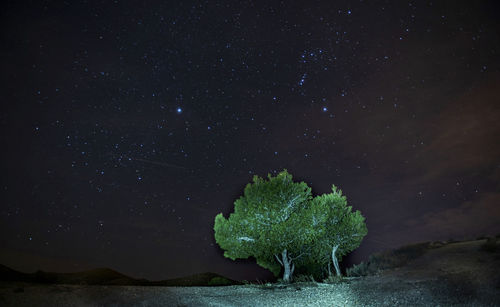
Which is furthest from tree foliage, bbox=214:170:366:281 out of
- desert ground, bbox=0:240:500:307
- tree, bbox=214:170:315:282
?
desert ground, bbox=0:240:500:307

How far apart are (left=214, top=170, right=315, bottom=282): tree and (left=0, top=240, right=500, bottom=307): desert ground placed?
4502mm

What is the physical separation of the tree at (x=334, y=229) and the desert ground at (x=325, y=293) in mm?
6448

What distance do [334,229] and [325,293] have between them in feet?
33.2

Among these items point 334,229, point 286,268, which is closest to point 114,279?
point 286,268

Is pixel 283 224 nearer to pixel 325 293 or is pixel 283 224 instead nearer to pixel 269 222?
pixel 269 222

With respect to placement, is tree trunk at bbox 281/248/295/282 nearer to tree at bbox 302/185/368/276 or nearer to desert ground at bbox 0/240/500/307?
tree at bbox 302/185/368/276

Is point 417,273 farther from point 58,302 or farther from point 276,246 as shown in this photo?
point 58,302

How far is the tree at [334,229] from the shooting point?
25.8m

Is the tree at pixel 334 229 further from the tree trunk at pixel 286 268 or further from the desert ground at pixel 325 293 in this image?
the desert ground at pixel 325 293

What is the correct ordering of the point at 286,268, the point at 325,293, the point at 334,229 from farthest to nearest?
the point at 334,229, the point at 286,268, the point at 325,293

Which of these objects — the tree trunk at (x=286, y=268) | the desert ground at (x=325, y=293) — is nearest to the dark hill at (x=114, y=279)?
the tree trunk at (x=286, y=268)

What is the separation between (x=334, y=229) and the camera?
88.7 feet

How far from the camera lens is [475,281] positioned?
16766mm

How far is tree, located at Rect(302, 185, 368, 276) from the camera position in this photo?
25844 mm
